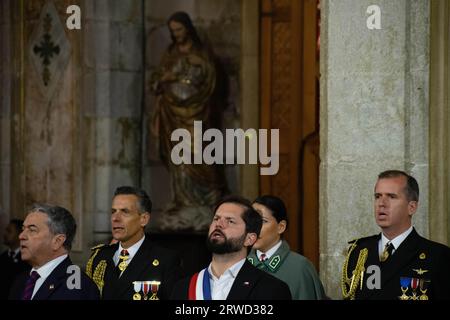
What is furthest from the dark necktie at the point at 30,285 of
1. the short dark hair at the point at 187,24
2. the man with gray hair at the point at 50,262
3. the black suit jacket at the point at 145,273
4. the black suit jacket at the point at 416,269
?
the short dark hair at the point at 187,24

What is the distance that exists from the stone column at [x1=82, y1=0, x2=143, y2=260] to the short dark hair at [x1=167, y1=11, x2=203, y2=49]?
1.91 feet

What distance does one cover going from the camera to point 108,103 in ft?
42.4

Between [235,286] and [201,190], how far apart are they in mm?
6155

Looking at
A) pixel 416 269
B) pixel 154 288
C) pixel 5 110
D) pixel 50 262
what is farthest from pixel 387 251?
pixel 5 110

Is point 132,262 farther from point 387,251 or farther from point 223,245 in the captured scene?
point 387,251

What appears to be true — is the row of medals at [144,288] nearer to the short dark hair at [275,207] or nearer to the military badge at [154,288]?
the military badge at [154,288]

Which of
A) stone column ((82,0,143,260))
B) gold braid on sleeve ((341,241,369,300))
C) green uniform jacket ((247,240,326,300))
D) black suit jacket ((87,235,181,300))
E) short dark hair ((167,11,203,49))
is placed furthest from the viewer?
stone column ((82,0,143,260))

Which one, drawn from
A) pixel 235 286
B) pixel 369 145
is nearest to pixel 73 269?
pixel 235 286

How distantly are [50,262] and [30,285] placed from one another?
0.18 m

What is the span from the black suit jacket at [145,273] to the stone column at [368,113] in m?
1.53

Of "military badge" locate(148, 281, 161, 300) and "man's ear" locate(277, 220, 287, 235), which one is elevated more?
"man's ear" locate(277, 220, 287, 235)

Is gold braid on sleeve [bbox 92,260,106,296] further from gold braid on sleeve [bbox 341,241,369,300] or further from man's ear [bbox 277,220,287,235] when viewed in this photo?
gold braid on sleeve [bbox 341,241,369,300]

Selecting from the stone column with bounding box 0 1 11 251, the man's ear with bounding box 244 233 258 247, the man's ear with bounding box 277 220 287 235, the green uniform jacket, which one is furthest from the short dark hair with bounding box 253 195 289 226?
the stone column with bounding box 0 1 11 251

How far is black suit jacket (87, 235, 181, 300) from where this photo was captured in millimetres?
7859
